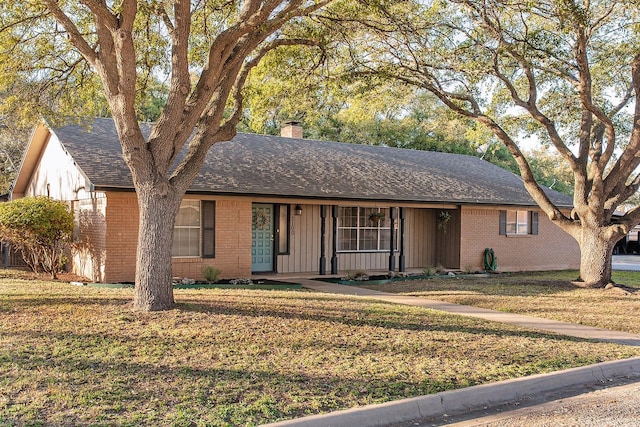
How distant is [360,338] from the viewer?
886 centimetres

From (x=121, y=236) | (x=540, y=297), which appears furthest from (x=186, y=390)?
(x=540, y=297)

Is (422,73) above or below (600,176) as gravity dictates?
above

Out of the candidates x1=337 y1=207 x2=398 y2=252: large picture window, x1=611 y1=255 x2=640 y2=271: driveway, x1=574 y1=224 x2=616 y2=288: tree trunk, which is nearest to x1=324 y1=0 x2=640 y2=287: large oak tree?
x1=574 y1=224 x2=616 y2=288: tree trunk

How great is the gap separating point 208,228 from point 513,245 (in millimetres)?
11850

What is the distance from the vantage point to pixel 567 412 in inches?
255

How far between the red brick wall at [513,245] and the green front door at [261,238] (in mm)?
6899

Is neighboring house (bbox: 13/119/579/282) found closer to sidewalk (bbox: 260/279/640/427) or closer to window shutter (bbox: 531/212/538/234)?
window shutter (bbox: 531/212/538/234)

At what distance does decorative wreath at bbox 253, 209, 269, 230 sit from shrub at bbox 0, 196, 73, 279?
5.27m

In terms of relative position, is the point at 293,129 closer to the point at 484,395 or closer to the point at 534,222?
the point at 534,222

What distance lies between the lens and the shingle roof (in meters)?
16.2

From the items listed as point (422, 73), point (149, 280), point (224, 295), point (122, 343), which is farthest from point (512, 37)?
point (122, 343)

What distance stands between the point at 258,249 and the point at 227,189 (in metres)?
3.22

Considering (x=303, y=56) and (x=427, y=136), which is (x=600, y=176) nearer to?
(x=303, y=56)

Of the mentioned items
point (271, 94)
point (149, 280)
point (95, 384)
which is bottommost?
point (95, 384)
